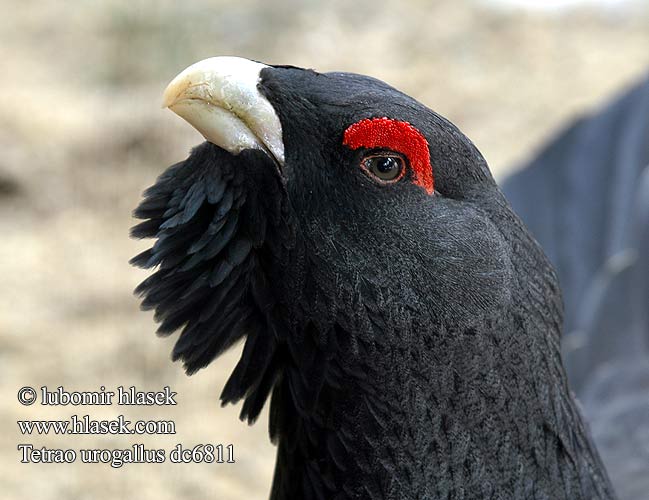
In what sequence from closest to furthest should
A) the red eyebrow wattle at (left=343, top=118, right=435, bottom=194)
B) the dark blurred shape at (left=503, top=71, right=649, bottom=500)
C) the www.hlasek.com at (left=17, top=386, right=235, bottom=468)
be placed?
1. the red eyebrow wattle at (left=343, top=118, right=435, bottom=194)
2. the dark blurred shape at (left=503, top=71, right=649, bottom=500)
3. the www.hlasek.com at (left=17, top=386, right=235, bottom=468)

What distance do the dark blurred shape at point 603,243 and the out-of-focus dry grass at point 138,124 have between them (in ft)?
7.14

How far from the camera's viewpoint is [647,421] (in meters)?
4.46

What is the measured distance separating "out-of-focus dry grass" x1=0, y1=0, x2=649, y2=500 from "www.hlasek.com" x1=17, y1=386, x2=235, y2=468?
0.07 meters

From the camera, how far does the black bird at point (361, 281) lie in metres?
2.75

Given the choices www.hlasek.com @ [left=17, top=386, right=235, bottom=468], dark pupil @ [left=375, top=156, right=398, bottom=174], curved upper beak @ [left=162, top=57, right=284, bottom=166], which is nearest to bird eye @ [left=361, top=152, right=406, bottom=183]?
dark pupil @ [left=375, top=156, right=398, bottom=174]

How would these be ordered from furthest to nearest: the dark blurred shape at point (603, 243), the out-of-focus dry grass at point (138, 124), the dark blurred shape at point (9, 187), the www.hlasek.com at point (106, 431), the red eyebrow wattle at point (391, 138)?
the dark blurred shape at point (9, 187)
the out-of-focus dry grass at point (138, 124)
the www.hlasek.com at point (106, 431)
the dark blurred shape at point (603, 243)
the red eyebrow wattle at point (391, 138)

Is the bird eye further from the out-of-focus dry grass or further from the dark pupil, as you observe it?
the out-of-focus dry grass

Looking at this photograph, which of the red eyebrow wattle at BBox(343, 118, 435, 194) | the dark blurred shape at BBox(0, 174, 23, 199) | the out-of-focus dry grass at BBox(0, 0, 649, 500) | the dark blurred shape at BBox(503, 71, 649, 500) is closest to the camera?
the red eyebrow wattle at BBox(343, 118, 435, 194)

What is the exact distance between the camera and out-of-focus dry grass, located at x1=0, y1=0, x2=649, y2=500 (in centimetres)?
605

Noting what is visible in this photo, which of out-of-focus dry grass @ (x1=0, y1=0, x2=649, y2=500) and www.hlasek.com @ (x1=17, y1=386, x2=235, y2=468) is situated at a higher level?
out-of-focus dry grass @ (x1=0, y1=0, x2=649, y2=500)

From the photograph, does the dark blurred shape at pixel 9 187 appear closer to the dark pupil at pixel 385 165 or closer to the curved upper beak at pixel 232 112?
the curved upper beak at pixel 232 112

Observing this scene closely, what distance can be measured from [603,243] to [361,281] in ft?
10.6

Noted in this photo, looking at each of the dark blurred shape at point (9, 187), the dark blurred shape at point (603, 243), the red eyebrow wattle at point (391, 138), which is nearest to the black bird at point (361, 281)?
the red eyebrow wattle at point (391, 138)

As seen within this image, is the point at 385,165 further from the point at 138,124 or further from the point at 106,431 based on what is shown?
A: the point at 138,124
